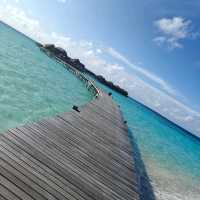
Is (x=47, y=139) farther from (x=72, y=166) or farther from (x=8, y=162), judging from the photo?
(x=8, y=162)

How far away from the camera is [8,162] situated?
19.6ft

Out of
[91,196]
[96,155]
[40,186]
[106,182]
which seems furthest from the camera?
[96,155]

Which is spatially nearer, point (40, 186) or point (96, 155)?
point (40, 186)

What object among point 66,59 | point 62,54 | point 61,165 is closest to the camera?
point 61,165

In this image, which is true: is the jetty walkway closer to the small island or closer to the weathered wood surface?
the weathered wood surface

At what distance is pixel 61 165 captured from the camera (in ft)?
23.5

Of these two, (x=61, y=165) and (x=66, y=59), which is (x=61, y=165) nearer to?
(x=61, y=165)

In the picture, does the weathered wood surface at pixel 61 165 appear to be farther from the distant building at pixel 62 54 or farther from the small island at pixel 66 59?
the distant building at pixel 62 54

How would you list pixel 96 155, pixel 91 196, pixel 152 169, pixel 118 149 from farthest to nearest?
pixel 152 169 < pixel 118 149 < pixel 96 155 < pixel 91 196

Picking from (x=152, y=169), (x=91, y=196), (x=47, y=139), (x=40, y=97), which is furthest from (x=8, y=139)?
(x=40, y=97)

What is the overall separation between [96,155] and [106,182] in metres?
1.73

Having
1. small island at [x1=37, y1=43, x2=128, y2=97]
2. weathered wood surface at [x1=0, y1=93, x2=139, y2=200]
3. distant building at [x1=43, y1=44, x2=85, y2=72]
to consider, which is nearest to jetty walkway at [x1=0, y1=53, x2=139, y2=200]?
weathered wood surface at [x1=0, y1=93, x2=139, y2=200]

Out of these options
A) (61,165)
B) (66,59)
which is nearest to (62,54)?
(66,59)

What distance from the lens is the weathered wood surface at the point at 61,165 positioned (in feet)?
18.4
